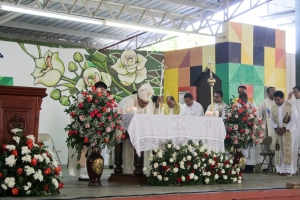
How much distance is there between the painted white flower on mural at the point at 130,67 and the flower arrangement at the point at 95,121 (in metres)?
8.04

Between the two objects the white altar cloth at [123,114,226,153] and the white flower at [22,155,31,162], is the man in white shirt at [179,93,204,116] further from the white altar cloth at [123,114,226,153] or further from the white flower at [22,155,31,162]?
the white flower at [22,155,31,162]

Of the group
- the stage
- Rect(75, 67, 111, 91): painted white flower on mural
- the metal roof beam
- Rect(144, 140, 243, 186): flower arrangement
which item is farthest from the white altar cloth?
the metal roof beam

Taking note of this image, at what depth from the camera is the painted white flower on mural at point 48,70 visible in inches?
545

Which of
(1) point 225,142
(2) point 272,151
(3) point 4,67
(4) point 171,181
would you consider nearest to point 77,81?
(3) point 4,67

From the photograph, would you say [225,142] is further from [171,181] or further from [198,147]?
[171,181]

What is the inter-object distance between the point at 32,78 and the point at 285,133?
21.2 ft

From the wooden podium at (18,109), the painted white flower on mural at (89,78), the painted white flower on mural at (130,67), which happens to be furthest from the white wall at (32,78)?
the wooden podium at (18,109)

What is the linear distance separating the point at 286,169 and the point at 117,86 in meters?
6.17

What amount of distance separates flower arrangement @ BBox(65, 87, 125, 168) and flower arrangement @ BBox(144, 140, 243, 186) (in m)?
0.72

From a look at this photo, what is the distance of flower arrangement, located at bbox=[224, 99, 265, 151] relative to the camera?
897 cm

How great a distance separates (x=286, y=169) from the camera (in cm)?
→ 1053

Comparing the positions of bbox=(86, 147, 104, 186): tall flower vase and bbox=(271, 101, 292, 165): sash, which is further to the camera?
bbox=(271, 101, 292, 165): sash

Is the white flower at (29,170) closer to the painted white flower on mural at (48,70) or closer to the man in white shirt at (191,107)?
the man in white shirt at (191,107)

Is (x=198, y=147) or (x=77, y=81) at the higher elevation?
(x=77, y=81)
